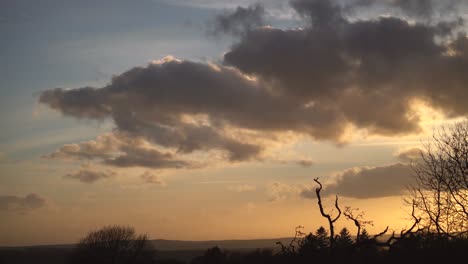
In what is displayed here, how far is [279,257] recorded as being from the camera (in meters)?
21.7

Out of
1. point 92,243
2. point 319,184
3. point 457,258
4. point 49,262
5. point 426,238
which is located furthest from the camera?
point 49,262

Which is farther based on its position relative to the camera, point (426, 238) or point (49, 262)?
point (49, 262)

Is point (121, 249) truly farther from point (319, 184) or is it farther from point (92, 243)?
point (319, 184)

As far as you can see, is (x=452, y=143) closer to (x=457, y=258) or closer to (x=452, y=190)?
(x=452, y=190)

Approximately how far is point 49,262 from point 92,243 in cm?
6298

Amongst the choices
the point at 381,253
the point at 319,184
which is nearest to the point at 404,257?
the point at 381,253

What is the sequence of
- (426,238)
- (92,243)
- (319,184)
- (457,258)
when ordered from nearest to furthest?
(457,258)
(319,184)
(426,238)
(92,243)

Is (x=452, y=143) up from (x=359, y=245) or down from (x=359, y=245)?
up

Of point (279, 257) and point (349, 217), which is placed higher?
point (349, 217)

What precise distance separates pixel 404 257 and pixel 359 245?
5.85ft

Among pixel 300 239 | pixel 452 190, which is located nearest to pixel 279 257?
pixel 300 239

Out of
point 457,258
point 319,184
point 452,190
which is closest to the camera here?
point 457,258

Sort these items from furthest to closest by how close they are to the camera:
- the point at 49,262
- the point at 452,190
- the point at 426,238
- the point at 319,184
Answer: the point at 49,262 < the point at 452,190 < the point at 426,238 < the point at 319,184

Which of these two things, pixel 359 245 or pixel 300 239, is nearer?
pixel 359 245
